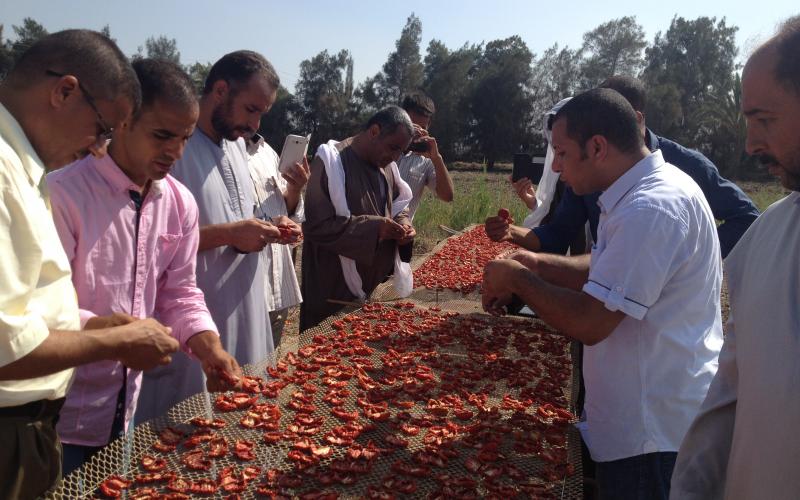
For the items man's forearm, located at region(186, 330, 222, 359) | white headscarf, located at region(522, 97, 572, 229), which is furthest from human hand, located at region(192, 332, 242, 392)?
white headscarf, located at region(522, 97, 572, 229)

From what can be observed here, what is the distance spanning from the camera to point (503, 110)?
44.2 metres

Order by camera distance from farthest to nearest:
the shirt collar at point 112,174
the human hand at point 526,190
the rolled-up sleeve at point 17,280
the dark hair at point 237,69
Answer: the human hand at point 526,190
the dark hair at point 237,69
the shirt collar at point 112,174
the rolled-up sleeve at point 17,280

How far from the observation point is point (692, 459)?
5.72ft

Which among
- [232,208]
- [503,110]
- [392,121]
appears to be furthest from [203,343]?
[503,110]

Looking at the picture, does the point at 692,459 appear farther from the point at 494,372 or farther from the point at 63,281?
the point at 63,281

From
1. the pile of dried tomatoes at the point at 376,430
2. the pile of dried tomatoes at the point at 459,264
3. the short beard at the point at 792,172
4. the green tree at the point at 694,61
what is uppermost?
the green tree at the point at 694,61

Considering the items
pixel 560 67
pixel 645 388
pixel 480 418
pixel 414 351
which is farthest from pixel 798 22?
pixel 560 67

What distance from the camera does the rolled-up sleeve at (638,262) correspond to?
203cm

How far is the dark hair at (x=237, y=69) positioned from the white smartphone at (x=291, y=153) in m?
0.69

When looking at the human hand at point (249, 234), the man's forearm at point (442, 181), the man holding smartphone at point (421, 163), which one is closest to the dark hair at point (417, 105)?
the man holding smartphone at point (421, 163)

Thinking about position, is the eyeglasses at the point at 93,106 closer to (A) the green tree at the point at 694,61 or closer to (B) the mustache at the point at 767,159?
(B) the mustache at the point at 767,159

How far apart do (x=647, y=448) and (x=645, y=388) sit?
21 centimetres

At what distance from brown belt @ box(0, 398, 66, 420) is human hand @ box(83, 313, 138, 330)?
264mm

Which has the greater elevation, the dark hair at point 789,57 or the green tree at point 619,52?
the green tree at point 619,52
